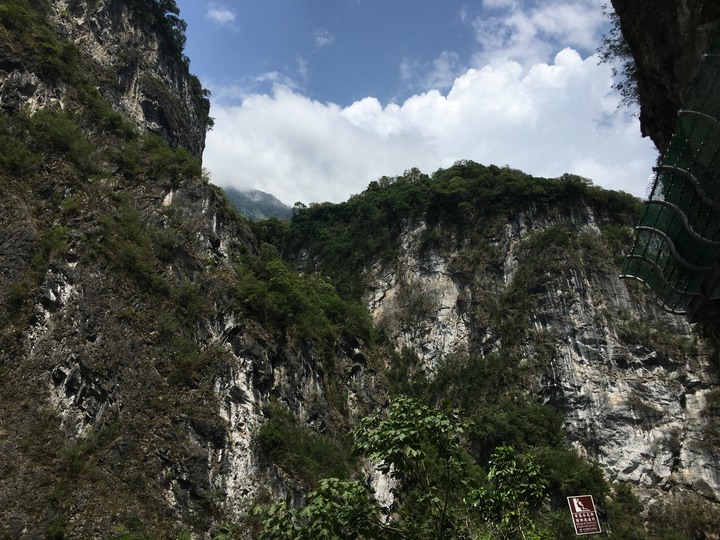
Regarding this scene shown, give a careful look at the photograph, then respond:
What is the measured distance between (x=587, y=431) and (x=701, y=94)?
28.4 m

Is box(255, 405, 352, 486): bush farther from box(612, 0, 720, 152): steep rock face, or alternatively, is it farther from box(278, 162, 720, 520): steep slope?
box(612, 0, 720, 152): steep rock face

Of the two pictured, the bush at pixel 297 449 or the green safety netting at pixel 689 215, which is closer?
the green safety netting at pixel 689 215

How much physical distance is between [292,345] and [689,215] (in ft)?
64.2

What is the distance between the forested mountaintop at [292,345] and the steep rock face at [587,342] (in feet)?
0.43

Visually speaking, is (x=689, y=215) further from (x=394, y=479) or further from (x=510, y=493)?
(x=394, y=479)

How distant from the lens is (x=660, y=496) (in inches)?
1026

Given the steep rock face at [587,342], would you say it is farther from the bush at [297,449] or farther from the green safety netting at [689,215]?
the green safety netting at [689,215]

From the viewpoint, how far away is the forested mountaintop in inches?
467

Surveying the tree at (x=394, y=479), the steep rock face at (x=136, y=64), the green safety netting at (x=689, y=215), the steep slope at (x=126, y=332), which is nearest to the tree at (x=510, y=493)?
the tree at (x=394, y=479)

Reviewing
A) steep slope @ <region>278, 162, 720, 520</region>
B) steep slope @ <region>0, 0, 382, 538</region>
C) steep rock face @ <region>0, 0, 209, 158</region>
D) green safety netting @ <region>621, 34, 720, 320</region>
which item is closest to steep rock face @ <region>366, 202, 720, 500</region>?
steep slope @ <region>278, 162, 720, 520</region>

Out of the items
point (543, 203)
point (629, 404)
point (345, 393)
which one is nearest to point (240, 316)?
point (345, 393)

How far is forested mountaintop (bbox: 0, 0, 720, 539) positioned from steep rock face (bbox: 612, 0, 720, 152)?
14.9ft

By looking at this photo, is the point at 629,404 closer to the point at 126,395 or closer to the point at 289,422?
the point at 289,422

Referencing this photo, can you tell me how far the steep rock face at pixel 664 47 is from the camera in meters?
5.27
